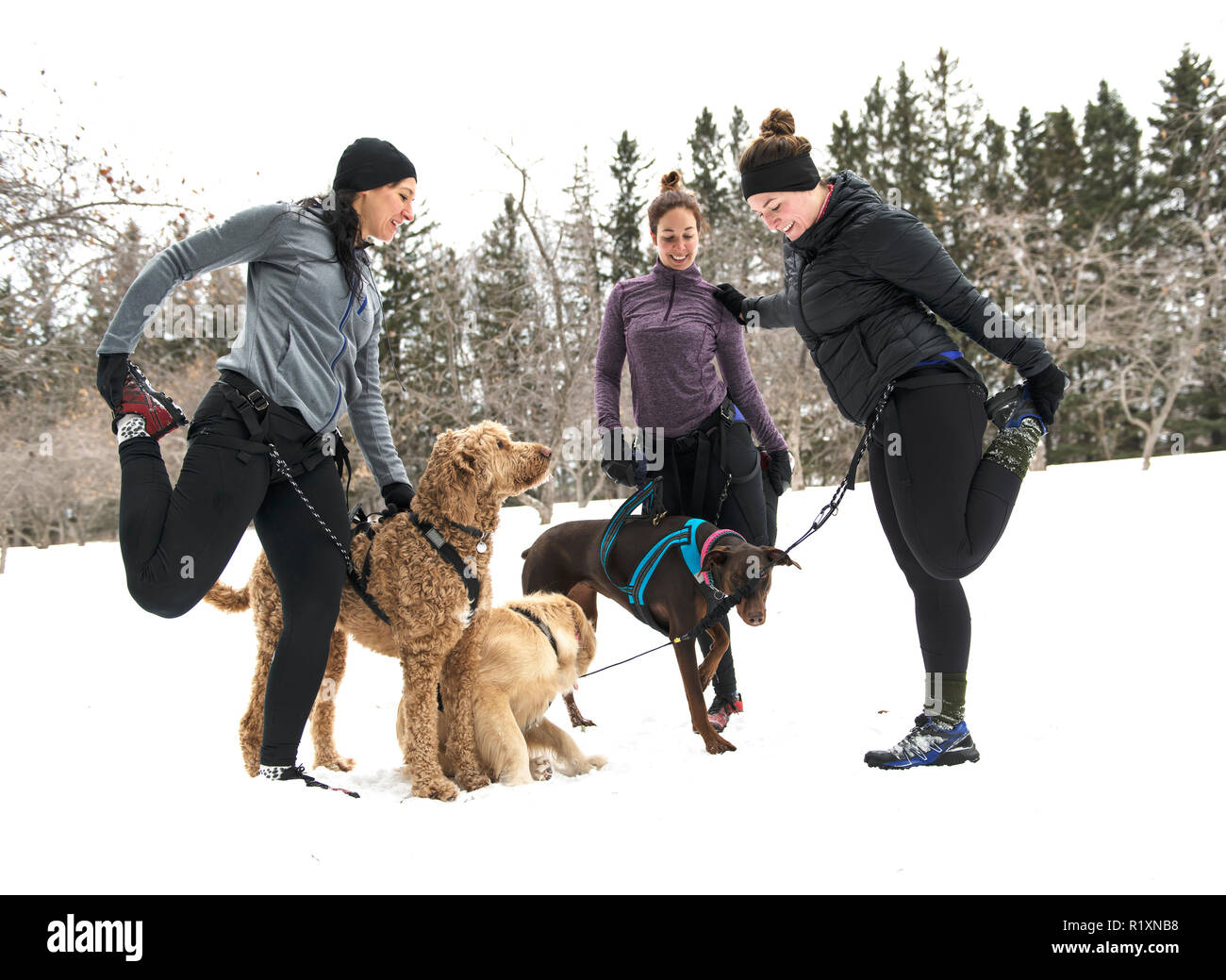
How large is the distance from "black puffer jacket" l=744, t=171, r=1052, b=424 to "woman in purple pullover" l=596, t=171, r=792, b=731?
0.80 metres

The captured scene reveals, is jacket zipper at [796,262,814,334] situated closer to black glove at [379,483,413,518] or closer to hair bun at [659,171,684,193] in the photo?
hair bun at [659,171,684,193]

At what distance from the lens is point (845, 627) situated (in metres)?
Answer: 6.00

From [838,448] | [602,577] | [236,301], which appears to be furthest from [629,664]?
[838,448]

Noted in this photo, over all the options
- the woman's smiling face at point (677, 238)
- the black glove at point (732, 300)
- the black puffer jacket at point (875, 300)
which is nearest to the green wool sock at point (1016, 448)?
the black puffer jacket at point (875, 300)

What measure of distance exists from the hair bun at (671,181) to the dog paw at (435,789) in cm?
286

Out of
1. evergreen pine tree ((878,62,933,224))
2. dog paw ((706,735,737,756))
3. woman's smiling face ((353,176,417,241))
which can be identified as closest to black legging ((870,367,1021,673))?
dog paw ((706,735,737,756))

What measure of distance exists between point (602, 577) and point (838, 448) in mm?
31095

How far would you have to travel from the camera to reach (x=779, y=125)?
2932mm

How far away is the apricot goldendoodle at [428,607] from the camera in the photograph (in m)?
2.82

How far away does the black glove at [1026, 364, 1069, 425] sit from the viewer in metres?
2.61

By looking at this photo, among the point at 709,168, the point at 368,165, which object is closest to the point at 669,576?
the point at 368,165

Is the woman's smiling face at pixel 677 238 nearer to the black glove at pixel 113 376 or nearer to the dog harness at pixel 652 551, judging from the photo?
the dog harness at pixel 652 551

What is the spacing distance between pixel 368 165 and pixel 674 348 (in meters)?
1.57

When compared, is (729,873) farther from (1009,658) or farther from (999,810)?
(1009,658)
